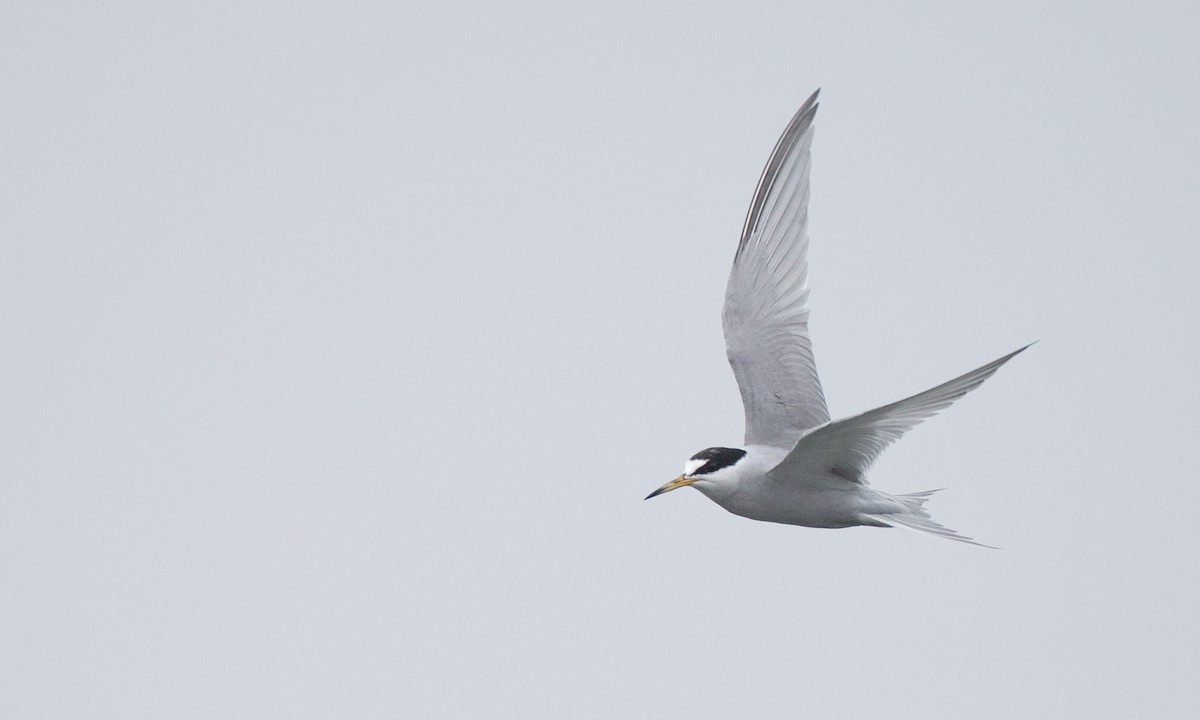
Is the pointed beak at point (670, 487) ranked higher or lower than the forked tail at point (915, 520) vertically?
higher

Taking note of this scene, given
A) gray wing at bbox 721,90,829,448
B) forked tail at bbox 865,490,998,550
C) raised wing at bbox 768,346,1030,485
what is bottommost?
forked tail at bbox 865,490,998,550

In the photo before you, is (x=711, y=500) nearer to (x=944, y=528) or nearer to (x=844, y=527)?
(x=844, y=527)

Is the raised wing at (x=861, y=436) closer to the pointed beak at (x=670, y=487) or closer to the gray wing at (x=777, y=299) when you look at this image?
the pointed beak at (x=670, y=487)

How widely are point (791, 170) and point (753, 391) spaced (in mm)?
1537

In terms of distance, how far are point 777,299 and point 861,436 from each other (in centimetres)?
189

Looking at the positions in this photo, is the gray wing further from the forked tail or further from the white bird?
the forked tail

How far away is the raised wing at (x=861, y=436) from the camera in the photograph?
5605mm

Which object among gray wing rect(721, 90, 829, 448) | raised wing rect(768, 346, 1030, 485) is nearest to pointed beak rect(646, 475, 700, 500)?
raised wing rect(768, 346, 1030, 485)

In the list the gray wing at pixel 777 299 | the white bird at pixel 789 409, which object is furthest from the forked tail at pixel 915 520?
the gray wing at pixel 777 299

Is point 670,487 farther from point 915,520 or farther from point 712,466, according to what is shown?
point 915,520

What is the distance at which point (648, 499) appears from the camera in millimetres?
6930

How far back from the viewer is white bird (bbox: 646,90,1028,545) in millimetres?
6355

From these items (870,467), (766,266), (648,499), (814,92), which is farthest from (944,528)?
(814,92)

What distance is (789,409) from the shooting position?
25.1ft
